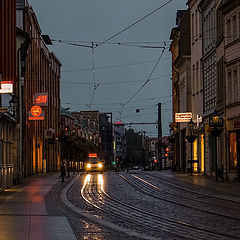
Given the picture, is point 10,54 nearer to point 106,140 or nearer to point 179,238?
point 179,238

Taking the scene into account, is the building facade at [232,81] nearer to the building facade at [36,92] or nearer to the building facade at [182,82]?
the building facade at [36,92]

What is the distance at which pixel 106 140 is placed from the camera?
18012 centimetres

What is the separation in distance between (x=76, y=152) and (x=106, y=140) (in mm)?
80055

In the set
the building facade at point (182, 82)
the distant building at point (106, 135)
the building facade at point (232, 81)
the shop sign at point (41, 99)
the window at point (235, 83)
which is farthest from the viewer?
the distant building at point (106, 135)

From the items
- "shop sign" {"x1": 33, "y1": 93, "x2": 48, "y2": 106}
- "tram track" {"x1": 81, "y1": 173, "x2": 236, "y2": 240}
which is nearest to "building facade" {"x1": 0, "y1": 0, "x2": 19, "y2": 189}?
"tram track" {"x1": 81, "y1": 173, "x2": 236, "y2": 240}

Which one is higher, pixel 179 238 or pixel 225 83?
pixel 225 83

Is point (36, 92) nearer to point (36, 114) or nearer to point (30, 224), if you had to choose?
point (36, 114)

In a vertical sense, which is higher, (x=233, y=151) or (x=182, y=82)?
(x=182, y=82)

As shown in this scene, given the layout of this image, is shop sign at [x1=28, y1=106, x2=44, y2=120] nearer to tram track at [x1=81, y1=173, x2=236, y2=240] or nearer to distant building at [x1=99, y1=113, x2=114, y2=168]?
tram track at [x1=81, y1=173, x2=236, y2=240]

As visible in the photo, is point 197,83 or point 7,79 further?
point 197,83

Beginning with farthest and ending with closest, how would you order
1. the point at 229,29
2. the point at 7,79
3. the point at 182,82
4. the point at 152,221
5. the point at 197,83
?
the point at 182,82 → the point at 197,83 → the point at 229,29 → the point at 7,79 → the point at 152,221

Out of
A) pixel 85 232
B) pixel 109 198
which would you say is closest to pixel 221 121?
pixel 109 198

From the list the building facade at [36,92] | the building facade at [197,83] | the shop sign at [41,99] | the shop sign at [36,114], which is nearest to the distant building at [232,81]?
the building facade at [197,83]

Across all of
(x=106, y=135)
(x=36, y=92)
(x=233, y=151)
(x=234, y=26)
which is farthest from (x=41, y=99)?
(x=106, y=135)
